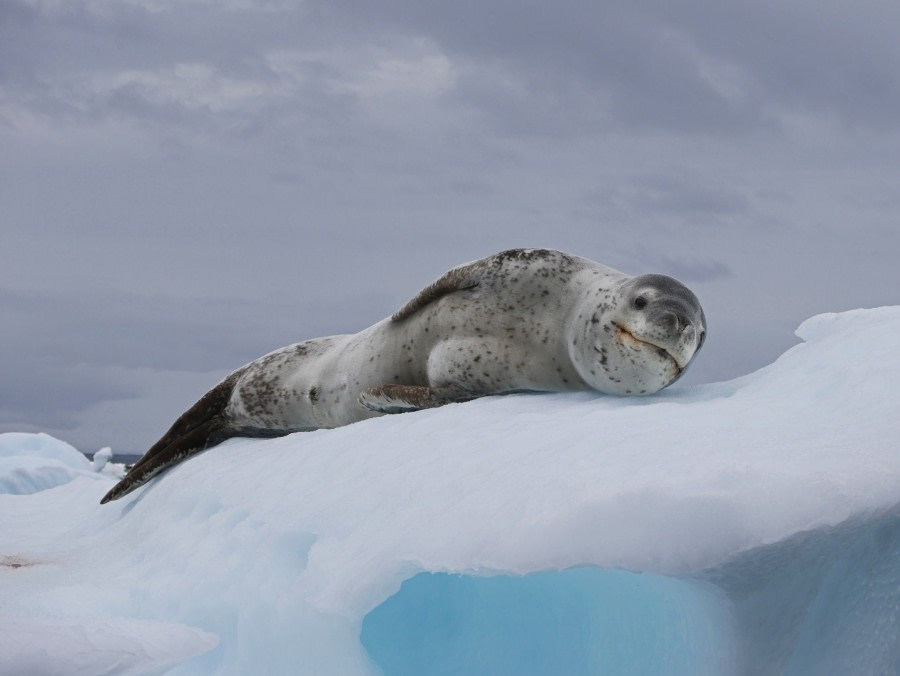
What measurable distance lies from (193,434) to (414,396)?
2161mm

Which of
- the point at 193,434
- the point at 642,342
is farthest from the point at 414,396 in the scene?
the point at 193,434

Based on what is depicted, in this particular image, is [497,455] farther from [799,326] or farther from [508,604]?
[799,326]

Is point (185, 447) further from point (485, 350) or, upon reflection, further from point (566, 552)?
point (566, 552)

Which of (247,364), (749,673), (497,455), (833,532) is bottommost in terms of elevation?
(749,673)

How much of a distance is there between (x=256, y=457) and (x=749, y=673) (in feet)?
9.66

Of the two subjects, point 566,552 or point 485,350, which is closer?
point 566,552

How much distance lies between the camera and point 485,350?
186 inches

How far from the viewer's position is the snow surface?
2.31 metres

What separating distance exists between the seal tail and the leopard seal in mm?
13

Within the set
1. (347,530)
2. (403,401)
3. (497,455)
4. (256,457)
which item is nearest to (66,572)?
(256,457)

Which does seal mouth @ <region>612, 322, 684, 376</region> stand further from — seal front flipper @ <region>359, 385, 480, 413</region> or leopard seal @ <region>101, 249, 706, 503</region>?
seal front flipper @ <region>359, 385, 480, 413</region>

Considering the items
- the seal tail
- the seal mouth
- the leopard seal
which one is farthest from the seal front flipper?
the seal tail

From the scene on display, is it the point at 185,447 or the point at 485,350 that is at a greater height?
the point at 485,350

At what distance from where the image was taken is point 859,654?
2453 mm
